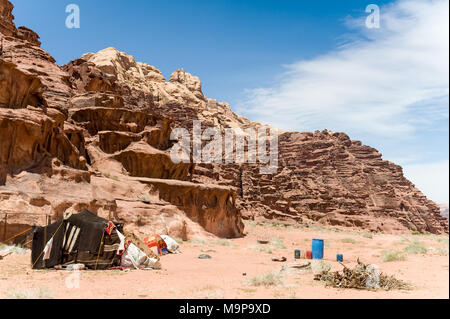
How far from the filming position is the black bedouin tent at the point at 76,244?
39.0ft

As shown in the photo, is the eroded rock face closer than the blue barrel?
No

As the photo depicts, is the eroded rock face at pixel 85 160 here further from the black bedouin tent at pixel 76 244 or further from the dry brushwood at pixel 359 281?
the dry brushwood at pixel 359 281

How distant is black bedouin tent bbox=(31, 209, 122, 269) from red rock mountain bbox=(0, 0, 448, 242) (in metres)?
4.13

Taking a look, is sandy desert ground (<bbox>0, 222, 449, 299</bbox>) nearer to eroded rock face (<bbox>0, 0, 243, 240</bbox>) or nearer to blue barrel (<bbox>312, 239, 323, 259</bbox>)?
blue barrel (<bbox>312, 239, 323, 259</bbox>)

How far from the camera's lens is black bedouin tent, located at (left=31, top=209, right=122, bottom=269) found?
11.9m

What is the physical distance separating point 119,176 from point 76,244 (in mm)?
16529

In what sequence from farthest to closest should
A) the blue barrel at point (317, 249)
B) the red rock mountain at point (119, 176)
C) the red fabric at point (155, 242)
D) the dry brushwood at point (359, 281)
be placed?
the red rock mountain at point (119, 176), the blue barrel at point (317, 249), the red fabric at point (155, 242), the dry brushwood at point (359, 281)

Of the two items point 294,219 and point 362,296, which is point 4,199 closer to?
point 362,296

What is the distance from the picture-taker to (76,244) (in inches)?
477

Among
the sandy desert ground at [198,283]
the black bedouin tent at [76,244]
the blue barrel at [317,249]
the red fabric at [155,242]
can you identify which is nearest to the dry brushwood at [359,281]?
the sandy desert ground at [198,283]

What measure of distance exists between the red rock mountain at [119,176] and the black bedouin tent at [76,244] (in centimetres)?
413

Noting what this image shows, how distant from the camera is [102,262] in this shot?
1201 centimetres

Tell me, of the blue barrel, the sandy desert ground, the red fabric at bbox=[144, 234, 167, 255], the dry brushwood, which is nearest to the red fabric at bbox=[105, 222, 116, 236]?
the sandy desert ground
